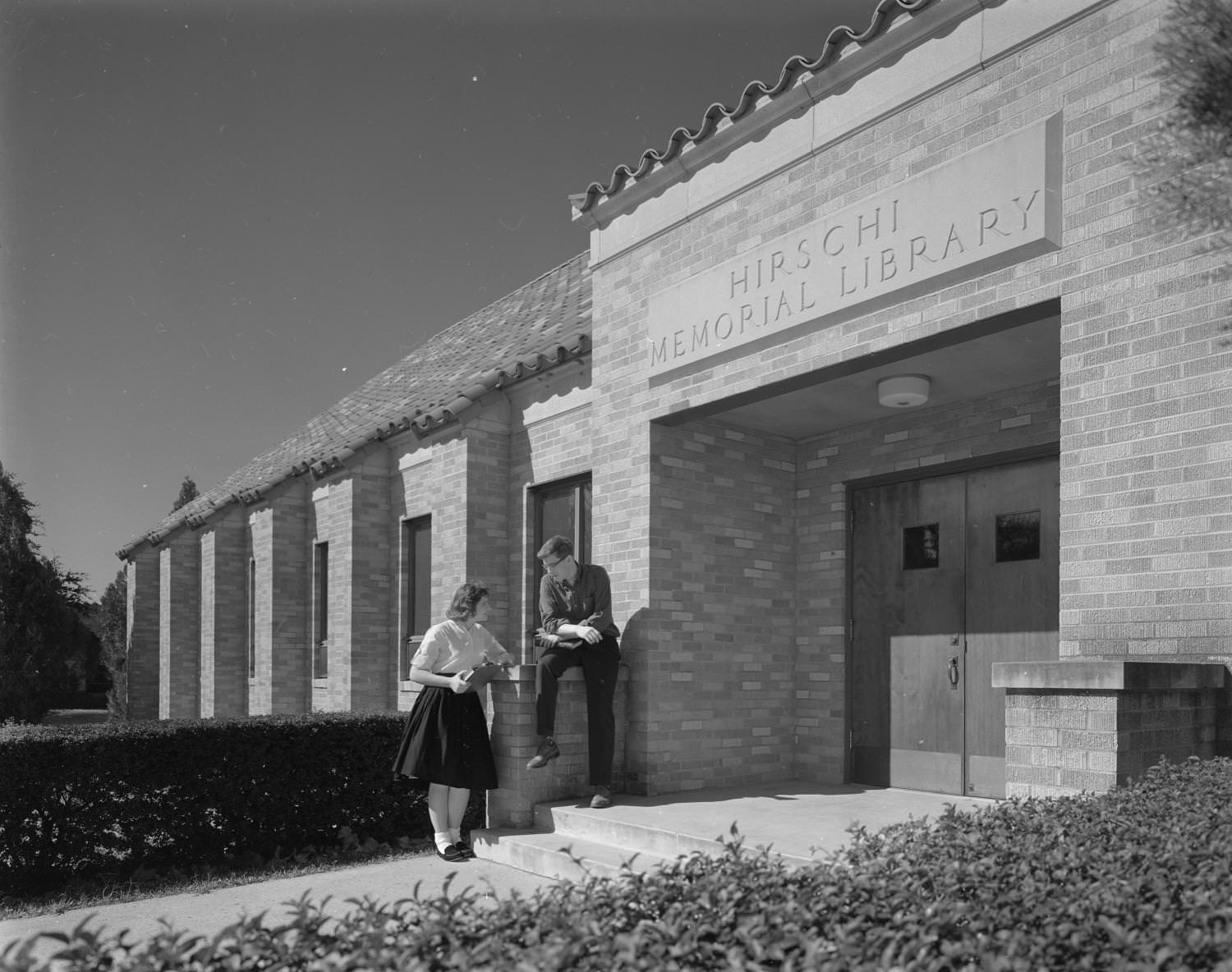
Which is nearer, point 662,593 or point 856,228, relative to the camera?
point 856,228

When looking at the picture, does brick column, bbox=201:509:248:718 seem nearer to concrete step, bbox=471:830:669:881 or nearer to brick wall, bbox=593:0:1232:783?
concrete step, bbox=471:830:669:881

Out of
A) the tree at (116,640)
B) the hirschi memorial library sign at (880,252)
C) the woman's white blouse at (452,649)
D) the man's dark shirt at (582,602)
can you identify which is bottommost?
the tree at (116,640)

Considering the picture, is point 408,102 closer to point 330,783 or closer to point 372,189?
point 372,189

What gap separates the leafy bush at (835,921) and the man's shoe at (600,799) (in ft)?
15.2

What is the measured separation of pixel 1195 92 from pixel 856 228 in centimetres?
406

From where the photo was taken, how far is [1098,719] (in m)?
4.96

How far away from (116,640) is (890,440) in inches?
1083

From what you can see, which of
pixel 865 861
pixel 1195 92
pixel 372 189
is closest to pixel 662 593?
A: pixel 372 189

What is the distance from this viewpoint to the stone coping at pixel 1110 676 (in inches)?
192

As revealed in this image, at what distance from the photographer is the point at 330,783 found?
8844 millimetres

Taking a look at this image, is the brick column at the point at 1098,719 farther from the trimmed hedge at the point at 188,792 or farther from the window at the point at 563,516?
the window at the point at 563,516

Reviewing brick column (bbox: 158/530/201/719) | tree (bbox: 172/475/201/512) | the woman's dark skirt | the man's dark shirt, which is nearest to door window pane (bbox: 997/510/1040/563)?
the man's dark shirt

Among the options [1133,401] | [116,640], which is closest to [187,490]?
[116,640]

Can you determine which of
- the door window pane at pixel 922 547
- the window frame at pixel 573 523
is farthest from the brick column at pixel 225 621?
the door window pane at pixel 922 547
